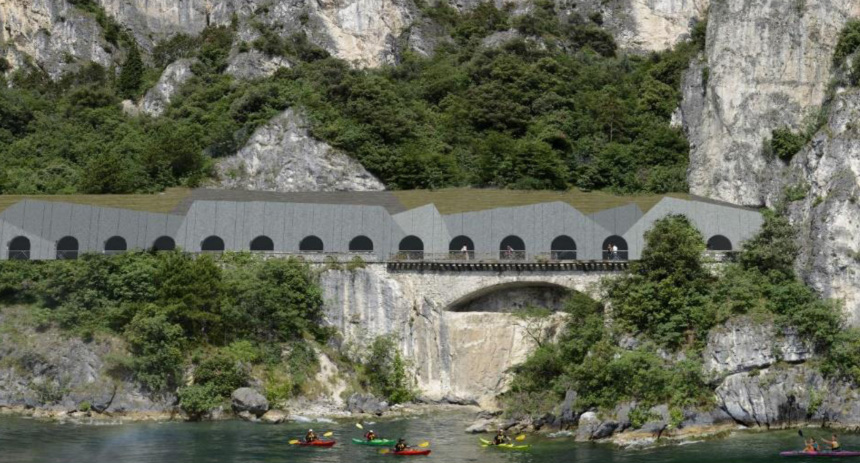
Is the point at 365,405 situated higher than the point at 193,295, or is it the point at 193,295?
the point at 193,295

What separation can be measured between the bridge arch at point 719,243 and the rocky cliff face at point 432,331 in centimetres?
921

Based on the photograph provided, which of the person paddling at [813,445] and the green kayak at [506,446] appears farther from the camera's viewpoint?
the green kayak at [506,446]

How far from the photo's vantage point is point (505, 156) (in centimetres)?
7188

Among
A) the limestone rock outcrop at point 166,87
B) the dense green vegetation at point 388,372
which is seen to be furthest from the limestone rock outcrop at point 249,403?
the limestone rock outcrop at point 166,87

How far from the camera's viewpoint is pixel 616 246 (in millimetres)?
56281

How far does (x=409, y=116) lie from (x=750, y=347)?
37290mm

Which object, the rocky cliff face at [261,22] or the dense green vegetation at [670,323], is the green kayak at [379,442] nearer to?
the dense green vegetation at [670,323]

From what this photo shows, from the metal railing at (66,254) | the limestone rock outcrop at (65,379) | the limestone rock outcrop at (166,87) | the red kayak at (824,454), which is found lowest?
the red kayak at (824,454)

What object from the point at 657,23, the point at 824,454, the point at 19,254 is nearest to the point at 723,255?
the point at 824,454

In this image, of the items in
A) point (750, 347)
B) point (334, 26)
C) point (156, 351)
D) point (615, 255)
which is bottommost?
point (750, 347)

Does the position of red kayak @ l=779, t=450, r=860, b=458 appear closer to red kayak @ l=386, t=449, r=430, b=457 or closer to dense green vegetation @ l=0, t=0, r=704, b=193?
red kayak @ l=386, t=449, r=430, b=457

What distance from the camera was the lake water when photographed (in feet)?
126

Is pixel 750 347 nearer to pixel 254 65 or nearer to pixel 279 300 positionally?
pixel 279 300

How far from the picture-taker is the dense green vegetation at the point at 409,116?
71312 millimetres
